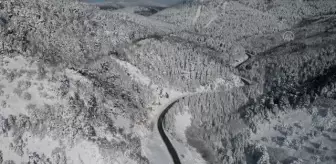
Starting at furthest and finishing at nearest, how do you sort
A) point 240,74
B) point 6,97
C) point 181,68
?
point 240,74, point 181,68, point 6,97

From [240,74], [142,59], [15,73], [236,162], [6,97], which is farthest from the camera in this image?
[240,74]

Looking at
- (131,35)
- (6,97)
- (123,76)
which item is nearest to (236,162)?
(123,76)

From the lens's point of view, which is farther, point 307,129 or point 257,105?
point 257,105

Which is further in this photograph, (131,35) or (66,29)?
(131,35)

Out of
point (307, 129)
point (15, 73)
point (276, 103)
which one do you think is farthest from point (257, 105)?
point (15, 73)

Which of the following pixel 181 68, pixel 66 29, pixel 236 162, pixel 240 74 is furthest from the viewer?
pixel 240 74

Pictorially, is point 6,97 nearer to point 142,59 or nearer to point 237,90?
point 142,59

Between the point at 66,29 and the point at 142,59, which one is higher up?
the point at 66,29

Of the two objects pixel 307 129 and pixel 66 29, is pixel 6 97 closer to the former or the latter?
pixel 66 29

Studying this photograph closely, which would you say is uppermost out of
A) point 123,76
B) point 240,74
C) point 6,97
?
point 6,97
